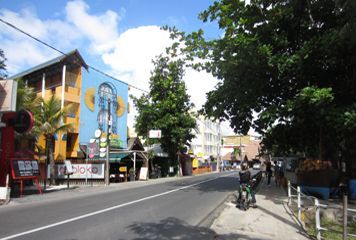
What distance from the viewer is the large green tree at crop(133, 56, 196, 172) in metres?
43.8

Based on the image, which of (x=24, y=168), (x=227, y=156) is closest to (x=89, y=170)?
(x=24, y=168)

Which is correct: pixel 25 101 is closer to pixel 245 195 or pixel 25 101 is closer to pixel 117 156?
pixel 245 195

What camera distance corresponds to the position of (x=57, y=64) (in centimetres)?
3609

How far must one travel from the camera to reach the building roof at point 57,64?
35531 mm

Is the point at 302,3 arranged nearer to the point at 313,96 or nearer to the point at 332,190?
the point at 313,96

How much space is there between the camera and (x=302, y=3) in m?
18.0

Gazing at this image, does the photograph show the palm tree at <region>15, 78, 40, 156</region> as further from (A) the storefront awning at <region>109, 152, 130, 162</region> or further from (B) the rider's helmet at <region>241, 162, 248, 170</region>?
(B) the rider's helmet at <region>241, 162, 248, 170</region>

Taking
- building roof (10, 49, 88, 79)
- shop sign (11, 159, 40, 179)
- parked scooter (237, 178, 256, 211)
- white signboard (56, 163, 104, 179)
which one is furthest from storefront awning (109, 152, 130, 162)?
parked scooter (237, 178, 256, 211)

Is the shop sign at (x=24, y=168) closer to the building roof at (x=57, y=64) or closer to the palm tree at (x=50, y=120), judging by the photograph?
the palm tree at (x=50, y=120)

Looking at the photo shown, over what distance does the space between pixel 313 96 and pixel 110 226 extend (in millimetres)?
9544

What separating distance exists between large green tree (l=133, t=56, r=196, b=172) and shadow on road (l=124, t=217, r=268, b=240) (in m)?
32.8

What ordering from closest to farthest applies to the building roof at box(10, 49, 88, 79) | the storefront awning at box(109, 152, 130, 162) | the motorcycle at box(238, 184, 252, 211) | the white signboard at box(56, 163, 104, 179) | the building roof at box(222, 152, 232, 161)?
the motorcycle at box(238, 184, 252, 211)
the white signboard at box(56, 163, 104, 179)
the storefront awning at box(109, 152, 130, 162)
the building roof at box(10, 49, 88, 79)
the building roof at box(222, 152, 232, 161)

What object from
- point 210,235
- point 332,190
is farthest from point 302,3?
point 210,235

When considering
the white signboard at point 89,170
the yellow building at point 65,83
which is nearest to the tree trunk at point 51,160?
the white signboard at point 89,170
